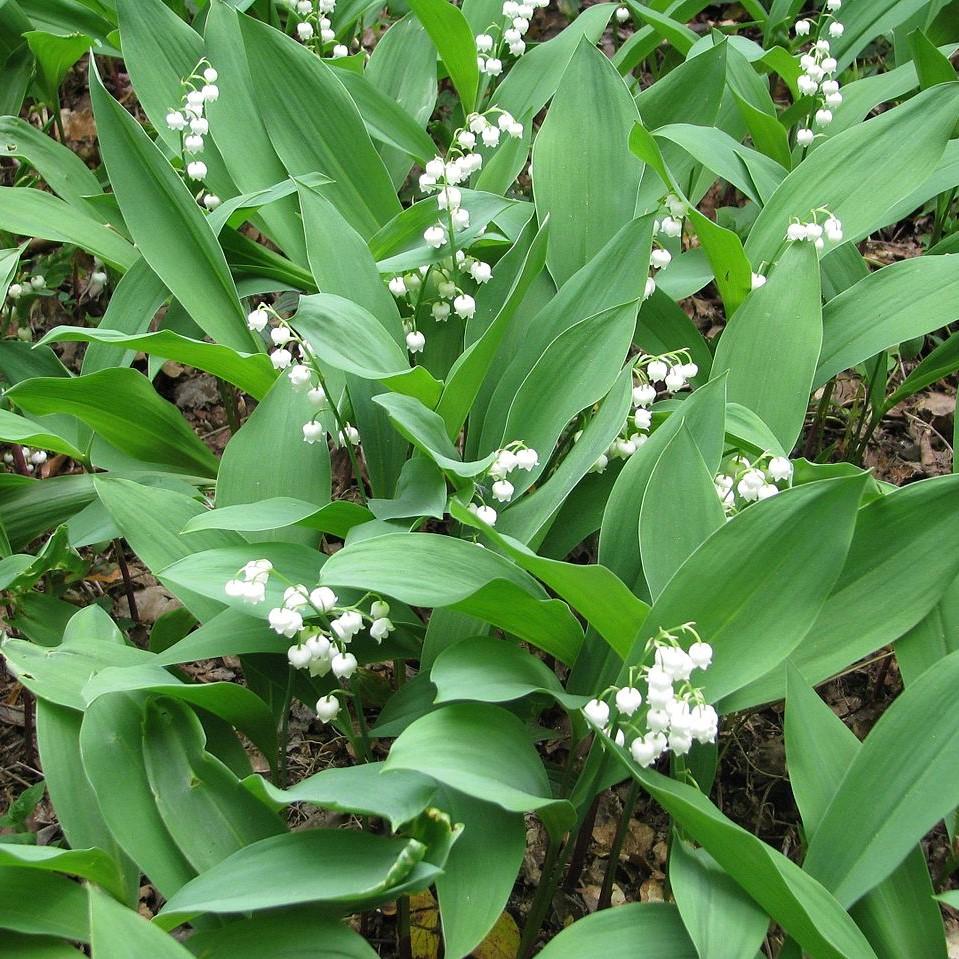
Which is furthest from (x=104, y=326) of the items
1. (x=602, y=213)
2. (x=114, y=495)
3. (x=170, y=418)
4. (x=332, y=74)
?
(x=602, y=213)

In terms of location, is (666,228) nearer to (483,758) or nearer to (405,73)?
(405,73)

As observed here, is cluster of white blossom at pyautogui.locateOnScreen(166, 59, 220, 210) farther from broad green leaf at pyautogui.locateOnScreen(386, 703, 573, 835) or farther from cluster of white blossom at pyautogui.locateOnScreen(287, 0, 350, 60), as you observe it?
broad green leaf at pyautogui.locateOnScreen(386, 703, 573, 835)

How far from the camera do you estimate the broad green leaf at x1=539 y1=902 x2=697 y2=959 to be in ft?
4.77

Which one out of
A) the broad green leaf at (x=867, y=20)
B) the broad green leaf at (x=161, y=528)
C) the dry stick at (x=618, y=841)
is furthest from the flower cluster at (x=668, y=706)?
the broad green leaf at (x=867, y=20)

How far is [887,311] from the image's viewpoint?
219 cm

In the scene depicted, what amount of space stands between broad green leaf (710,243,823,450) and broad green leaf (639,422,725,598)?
0.41 metres

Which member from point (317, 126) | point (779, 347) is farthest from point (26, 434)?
point (779, 347)

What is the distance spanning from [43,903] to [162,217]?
4.63ft

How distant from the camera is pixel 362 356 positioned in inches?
70.4

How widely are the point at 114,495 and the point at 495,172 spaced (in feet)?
3.94

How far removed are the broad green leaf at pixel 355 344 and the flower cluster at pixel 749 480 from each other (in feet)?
1.80

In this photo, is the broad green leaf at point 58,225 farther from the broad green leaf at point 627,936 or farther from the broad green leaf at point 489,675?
the broad green leaf at point 627,936

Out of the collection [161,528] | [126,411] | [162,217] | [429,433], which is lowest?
[161,528]

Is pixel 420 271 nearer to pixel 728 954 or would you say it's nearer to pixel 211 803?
pixel 211 803
